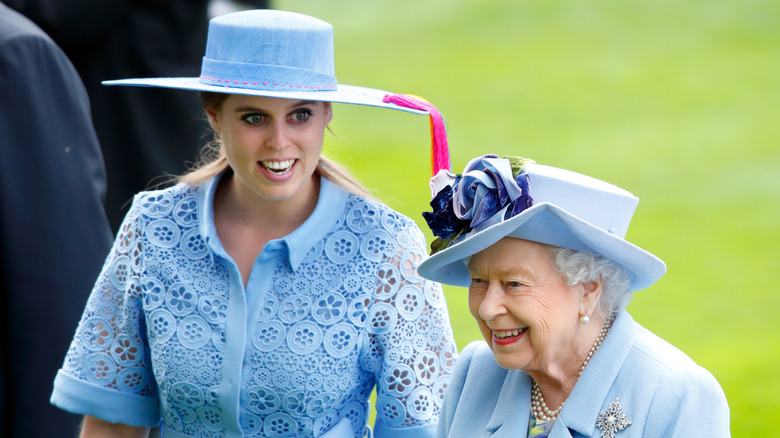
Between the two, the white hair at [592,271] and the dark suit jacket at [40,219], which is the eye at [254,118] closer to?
the dark suit jacket at [40,219]

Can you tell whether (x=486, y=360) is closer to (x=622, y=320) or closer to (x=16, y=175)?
(x=622, y=320)

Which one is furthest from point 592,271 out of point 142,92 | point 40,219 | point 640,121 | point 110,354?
point 640,121

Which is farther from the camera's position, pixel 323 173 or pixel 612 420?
pixel 323 173

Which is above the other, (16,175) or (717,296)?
(16,175)

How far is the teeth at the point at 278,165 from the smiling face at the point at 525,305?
0.67 meters

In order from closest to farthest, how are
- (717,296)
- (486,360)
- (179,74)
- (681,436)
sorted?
(681,436)
(486,360)
(179,74)
(717,296)

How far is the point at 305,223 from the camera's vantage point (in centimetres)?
325

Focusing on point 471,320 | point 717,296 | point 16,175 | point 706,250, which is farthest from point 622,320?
point 706,250

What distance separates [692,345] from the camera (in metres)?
8.16

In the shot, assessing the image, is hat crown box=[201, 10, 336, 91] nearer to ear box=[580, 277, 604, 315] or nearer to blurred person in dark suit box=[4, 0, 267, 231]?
ear box=[580, 277, 604, 315]

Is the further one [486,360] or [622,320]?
[486,360]

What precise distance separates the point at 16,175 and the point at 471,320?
519cm

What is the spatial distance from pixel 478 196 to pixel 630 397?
Answer: 59 cm

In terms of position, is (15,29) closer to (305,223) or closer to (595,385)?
(305,223)
